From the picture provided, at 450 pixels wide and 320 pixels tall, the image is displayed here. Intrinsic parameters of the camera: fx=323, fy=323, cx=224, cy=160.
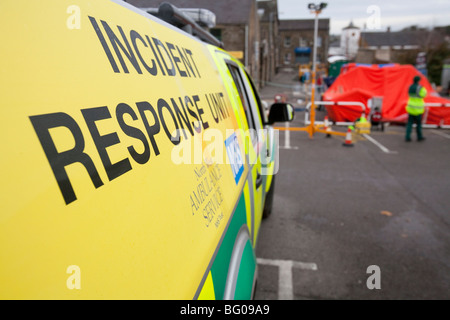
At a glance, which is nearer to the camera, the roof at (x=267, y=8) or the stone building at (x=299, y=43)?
the roof at (x=267, y=8)

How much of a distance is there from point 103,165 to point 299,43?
6976 cm

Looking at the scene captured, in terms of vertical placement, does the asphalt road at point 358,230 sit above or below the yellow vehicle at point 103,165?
below

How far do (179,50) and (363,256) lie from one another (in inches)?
130

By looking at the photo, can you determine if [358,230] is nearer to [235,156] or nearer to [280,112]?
[280,112]

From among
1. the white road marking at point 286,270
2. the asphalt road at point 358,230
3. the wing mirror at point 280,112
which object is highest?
the wing mirror at point 280,112

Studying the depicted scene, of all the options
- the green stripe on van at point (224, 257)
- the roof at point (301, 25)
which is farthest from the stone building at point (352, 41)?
the green stripe on van at point (224, 257)

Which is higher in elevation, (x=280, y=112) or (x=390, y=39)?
(x=390, y=39)

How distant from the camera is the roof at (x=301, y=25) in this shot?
65.1 meters

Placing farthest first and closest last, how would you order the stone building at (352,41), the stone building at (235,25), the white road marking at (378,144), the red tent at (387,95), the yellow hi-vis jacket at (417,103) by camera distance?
the stone building at (352,41) < the stone building at (235,25) < the red tent at (387,95) < the yellow hi-vis jacket at (417,103) < the white road marking at (378,144)

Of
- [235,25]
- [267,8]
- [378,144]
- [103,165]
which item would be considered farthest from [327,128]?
[267,8]

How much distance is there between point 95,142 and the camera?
0.80 metres

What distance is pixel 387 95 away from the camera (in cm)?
1202

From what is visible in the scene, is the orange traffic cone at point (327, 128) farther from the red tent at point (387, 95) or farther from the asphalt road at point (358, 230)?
the red tent at point (387, 95)

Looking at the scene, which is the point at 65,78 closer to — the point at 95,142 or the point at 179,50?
the point at 95,142
